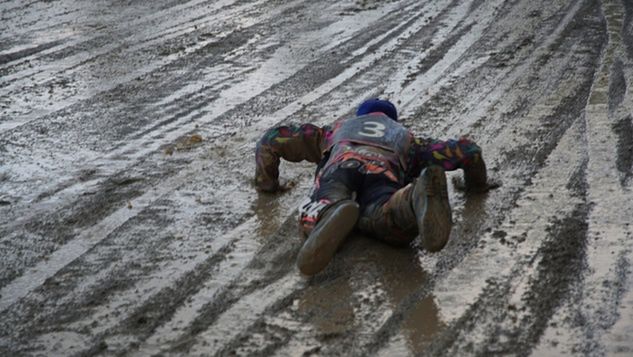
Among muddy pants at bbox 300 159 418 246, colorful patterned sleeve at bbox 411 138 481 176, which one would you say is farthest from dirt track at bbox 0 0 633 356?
colorful patterned sleeve at bbox 411 138 481 176

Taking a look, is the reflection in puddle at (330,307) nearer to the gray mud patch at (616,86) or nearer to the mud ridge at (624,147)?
the mud ridge at (624,147)

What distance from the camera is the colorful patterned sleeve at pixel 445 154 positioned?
22.6 ft

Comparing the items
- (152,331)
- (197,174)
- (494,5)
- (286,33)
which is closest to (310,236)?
Answer: (152,331)

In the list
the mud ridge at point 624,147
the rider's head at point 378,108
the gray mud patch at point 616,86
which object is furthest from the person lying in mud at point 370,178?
the gray mud patch at point 616,86

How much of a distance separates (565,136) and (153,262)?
371 centimetres

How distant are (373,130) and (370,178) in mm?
520

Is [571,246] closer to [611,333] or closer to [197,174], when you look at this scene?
[611,333]

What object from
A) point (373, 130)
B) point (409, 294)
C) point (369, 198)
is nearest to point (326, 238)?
point (409, 294)

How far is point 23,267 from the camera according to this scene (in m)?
5.93

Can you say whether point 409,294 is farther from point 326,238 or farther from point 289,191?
point 289,191

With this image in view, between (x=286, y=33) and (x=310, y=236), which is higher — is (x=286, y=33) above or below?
below

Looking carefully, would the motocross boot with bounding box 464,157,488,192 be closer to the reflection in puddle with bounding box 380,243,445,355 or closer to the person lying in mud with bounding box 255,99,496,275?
the person lying in mud with bounding box 255,99,496,275

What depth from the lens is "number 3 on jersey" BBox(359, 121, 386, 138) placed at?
6.73m

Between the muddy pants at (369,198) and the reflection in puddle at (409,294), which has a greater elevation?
the muddy pants at (369,198)
